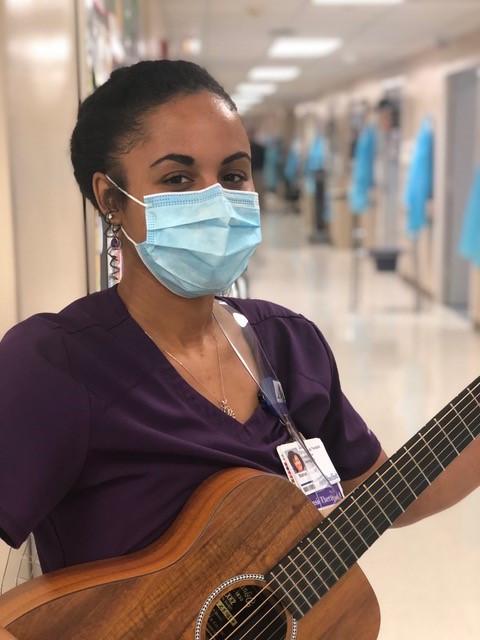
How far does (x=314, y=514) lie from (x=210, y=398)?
0.23 meters

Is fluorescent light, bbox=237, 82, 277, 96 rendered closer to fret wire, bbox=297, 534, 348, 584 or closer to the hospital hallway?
the hospital hallway

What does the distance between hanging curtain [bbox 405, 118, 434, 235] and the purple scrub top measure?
7.28 meters

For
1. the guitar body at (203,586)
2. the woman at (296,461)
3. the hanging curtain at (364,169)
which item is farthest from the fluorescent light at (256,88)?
the guitar body at (203,586)

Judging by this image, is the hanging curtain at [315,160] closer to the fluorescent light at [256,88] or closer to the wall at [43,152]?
the fluorescent light at [256,88]

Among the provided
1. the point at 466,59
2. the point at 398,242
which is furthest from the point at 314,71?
the point at 466,59

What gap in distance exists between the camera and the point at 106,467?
1.14m

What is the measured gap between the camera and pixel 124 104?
121 cm

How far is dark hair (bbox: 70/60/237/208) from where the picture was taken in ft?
3.92

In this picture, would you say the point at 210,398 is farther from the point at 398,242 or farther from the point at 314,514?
the point at 398,242

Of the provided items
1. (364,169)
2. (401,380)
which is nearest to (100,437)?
(401,380)

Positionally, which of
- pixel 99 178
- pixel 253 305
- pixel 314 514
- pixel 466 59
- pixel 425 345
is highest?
pixel 466 59

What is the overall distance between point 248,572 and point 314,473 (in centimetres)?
21

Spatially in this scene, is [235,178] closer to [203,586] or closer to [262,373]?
[262,373]

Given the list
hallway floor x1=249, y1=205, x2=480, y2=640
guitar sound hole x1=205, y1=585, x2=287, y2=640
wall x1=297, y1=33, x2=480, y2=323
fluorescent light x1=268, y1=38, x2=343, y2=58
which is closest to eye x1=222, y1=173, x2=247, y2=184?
guitar sound hole x1=205, y1=585, x2=287, y2=640
